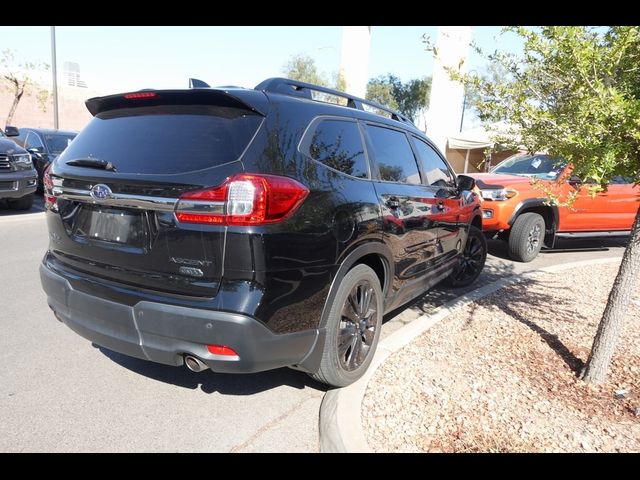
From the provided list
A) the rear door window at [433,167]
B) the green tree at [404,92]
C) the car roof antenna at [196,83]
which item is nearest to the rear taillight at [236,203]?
the car roof antenna at [196,83]

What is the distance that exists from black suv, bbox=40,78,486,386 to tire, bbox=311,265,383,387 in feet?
0.04

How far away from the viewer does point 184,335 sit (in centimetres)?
233

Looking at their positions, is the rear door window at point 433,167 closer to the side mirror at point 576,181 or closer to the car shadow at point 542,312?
the side mirror at point 576,181

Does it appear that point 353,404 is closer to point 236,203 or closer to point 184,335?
point 184,335

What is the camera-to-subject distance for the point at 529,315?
4594 mm

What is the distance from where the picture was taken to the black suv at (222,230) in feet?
7.49

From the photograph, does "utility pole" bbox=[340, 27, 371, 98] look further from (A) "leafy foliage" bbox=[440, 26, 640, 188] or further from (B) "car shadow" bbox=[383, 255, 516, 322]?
(A) "leafy foliage" bbox=[440, 26, 640, 188]

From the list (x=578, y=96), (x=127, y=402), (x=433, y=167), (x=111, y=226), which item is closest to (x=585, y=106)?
(x=578, y=96)

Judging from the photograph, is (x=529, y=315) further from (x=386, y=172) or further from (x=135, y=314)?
(x=135, y=314)

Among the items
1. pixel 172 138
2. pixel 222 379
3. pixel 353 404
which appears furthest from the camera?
pixel 222 379

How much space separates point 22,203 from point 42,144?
275 centimetres

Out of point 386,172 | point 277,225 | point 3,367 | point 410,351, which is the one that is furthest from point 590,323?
point 3,367

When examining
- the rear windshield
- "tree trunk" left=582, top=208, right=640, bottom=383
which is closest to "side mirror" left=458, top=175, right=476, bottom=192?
"tree trunk" left=582, top=208, right=640, bottom=383

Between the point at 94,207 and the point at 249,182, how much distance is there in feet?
3.39
